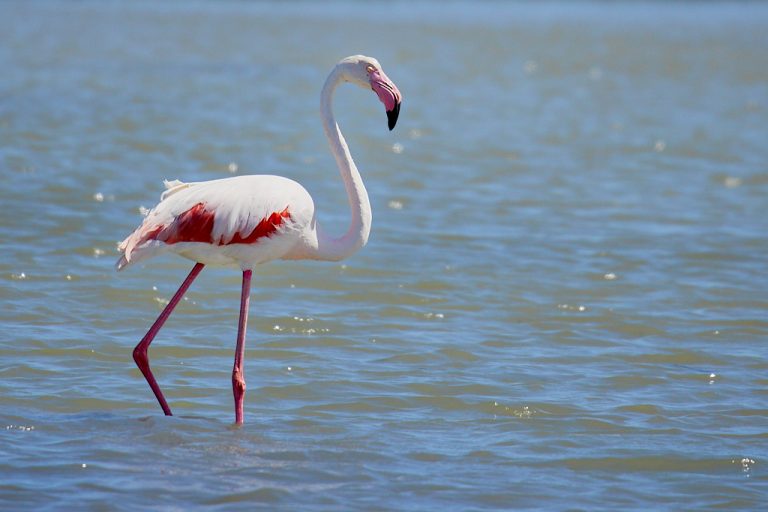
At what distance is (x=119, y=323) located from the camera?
27.0 feet

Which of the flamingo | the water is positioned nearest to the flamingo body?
the flamingo

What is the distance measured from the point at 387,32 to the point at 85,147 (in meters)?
25.0

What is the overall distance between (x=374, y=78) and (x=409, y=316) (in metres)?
2.51

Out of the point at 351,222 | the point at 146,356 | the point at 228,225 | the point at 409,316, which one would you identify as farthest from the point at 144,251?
the point at 409,316

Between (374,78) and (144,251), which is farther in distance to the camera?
(374,78)

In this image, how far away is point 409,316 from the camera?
8.79m

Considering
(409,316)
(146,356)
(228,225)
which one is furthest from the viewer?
(409,316)

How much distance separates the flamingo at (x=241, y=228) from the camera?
6.45m

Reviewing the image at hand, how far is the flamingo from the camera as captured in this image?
21.1 ft

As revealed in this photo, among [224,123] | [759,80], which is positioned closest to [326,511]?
[224,123]

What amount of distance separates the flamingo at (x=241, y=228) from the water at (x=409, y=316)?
0.69 metres

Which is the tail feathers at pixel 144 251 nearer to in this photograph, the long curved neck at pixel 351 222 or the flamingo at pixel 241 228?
the flamingo at pixel 241 228

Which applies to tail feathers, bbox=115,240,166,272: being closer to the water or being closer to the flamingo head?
the water

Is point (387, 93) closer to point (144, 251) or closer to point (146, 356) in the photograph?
point (144, 251)
